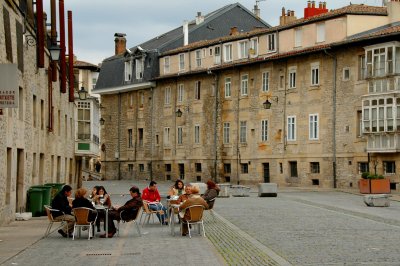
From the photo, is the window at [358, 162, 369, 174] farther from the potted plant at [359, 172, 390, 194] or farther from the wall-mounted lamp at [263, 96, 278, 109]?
the wall-mounted lamp at [263, 96, 278, 109]

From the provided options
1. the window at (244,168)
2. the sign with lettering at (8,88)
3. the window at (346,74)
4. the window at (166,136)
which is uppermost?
the window at (346,74)

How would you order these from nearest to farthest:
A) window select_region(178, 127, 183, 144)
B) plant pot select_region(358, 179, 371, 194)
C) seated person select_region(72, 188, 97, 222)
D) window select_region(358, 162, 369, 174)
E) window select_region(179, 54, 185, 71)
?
seated person select_region(72, 188, 97, 222) → plant pot select_region(358, 179, 371, 194) → window select_region(358, 162, 369, 174) → window select_region(178, 127, 183, 144) → window select_region(179, 54, 185, 71)

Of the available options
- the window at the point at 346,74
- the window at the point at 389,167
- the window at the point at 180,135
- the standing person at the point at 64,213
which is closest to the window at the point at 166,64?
the window at the point at 180,135

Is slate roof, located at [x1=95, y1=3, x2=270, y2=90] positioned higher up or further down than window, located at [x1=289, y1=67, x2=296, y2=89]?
higher up

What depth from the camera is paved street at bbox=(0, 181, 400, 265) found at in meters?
14.6

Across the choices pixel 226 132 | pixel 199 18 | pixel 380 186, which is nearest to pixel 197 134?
pixel 226 132

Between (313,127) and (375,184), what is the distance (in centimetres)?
1007

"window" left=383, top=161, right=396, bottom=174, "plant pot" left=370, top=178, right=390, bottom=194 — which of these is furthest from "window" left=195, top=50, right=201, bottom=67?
"plant pot" left=370, top=178, right=390, bottom=194

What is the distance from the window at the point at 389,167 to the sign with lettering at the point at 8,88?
117 ft

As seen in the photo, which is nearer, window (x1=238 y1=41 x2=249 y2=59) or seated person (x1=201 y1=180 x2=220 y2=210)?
seated person (x1=201 y1=180 x2=220 y2=210)

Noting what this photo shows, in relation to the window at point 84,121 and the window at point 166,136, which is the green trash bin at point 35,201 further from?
the window at point 166,136

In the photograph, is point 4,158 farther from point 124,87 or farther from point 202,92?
point 124,87

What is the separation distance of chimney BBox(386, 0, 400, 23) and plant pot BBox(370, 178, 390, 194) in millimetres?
12272

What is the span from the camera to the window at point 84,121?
49438mm
